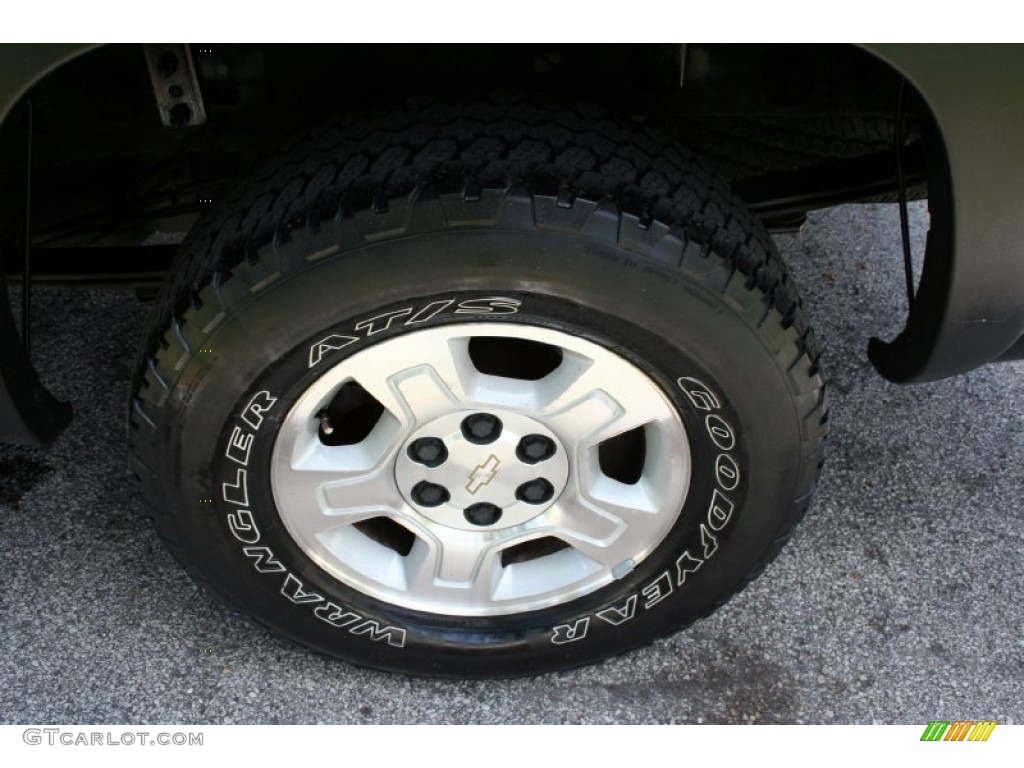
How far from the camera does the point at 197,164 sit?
2.44 m

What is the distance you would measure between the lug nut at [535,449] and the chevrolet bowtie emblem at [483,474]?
46mm

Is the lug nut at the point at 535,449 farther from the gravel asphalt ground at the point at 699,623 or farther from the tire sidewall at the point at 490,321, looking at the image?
the gravel asphalt ground at the point at 699,623

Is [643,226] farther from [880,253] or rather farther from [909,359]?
[880,253]

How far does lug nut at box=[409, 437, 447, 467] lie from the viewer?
1.88 meters

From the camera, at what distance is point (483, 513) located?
200cm

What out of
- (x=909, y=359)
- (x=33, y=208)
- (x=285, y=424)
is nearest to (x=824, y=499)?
(x=909, y=359)

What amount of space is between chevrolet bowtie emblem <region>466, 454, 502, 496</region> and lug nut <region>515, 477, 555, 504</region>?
0.23 feet

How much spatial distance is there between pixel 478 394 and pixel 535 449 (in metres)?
0.17

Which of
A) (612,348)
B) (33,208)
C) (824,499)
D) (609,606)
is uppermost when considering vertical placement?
(612,348)

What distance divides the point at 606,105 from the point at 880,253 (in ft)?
6.18

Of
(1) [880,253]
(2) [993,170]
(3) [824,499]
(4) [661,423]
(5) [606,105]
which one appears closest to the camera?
(2) [993,170]

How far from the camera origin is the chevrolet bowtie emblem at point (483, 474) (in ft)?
6.26

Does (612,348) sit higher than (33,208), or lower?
higher
